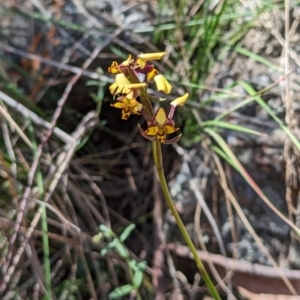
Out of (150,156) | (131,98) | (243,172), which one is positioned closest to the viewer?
(131,98)

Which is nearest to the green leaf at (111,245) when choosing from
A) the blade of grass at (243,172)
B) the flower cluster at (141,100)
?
the blade of grass at (243,172)

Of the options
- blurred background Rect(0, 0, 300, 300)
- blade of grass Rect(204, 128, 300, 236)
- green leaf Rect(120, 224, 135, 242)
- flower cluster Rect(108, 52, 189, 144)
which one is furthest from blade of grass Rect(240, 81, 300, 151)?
flower cluster Rect(108, 52, 189, 144)

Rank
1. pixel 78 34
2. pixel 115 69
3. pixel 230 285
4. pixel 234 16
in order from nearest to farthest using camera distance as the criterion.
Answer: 1. pixel 115 69
2. pixel 230 285
3. pixel 234 16
4. pixel 78 34

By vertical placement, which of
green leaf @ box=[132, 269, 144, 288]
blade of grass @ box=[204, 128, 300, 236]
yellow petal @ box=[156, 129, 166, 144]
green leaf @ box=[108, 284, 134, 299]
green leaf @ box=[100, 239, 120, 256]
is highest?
yellow petal @ box=[156, 129, 166, 144]

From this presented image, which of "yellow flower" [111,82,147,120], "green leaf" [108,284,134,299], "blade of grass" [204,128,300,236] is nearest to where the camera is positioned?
"yellow flower" [111,82,147,120]

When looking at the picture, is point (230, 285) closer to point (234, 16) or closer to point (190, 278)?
point (190, 278)

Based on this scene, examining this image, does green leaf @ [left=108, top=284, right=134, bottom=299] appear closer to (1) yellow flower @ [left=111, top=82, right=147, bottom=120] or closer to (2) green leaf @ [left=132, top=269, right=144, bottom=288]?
(2) green leaf @ [left=132, top=269, right=144, bottom=288]

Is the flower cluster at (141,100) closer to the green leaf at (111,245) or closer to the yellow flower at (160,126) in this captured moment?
the yellow flower at (160,126)

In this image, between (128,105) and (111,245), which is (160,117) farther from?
(111,245)

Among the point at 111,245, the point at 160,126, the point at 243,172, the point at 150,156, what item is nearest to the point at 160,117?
the point at 160,126

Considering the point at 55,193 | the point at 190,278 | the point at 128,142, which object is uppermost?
the point at 128,142

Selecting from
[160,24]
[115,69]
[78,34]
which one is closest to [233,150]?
[160,24]
